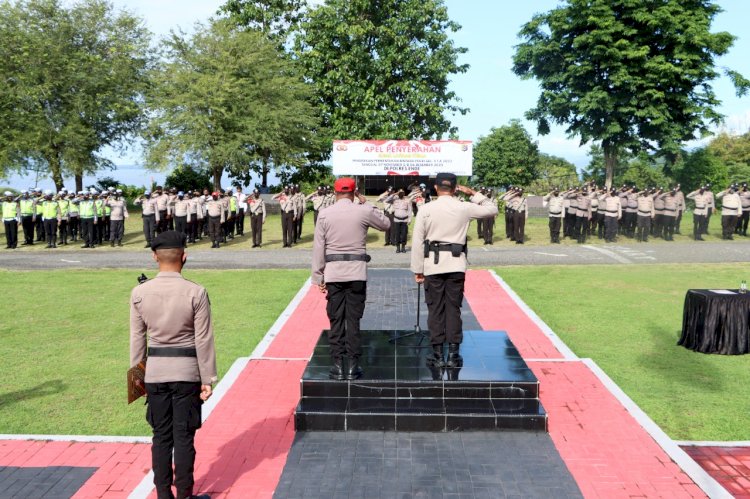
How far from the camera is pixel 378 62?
36.5 m

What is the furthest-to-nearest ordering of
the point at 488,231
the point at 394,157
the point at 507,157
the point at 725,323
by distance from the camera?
1. the point at 507,157
2. the point at 394,157
3. the point at 488,231
4. the point at 725,323

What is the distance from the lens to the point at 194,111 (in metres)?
32.8

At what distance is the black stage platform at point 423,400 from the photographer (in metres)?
6.26

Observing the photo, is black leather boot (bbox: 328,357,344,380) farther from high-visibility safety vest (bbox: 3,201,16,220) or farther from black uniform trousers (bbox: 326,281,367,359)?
high-visibility safety vest (bbox: 3,201,16,220)

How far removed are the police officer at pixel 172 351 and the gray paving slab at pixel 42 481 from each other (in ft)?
2.98

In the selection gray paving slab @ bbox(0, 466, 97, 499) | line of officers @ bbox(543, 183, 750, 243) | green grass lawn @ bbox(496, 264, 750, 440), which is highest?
line of officers @ bbox(543, 183, 750, 243)

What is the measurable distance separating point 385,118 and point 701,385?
99.4 ft

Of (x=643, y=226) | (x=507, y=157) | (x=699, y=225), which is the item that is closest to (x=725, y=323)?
(x=643, y=226)

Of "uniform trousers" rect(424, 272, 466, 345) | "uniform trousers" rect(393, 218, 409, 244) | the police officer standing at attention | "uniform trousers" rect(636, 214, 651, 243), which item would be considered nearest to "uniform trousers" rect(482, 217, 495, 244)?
"uniform trousers" rect(393, 218, 409, 244)

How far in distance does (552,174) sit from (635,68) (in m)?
21.7

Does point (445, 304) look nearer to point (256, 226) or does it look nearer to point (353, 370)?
point (353, 370)

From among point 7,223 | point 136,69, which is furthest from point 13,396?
point 136,69

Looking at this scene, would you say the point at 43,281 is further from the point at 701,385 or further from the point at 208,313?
the point at 701,385

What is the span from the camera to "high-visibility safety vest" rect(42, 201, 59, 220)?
2138 cm
